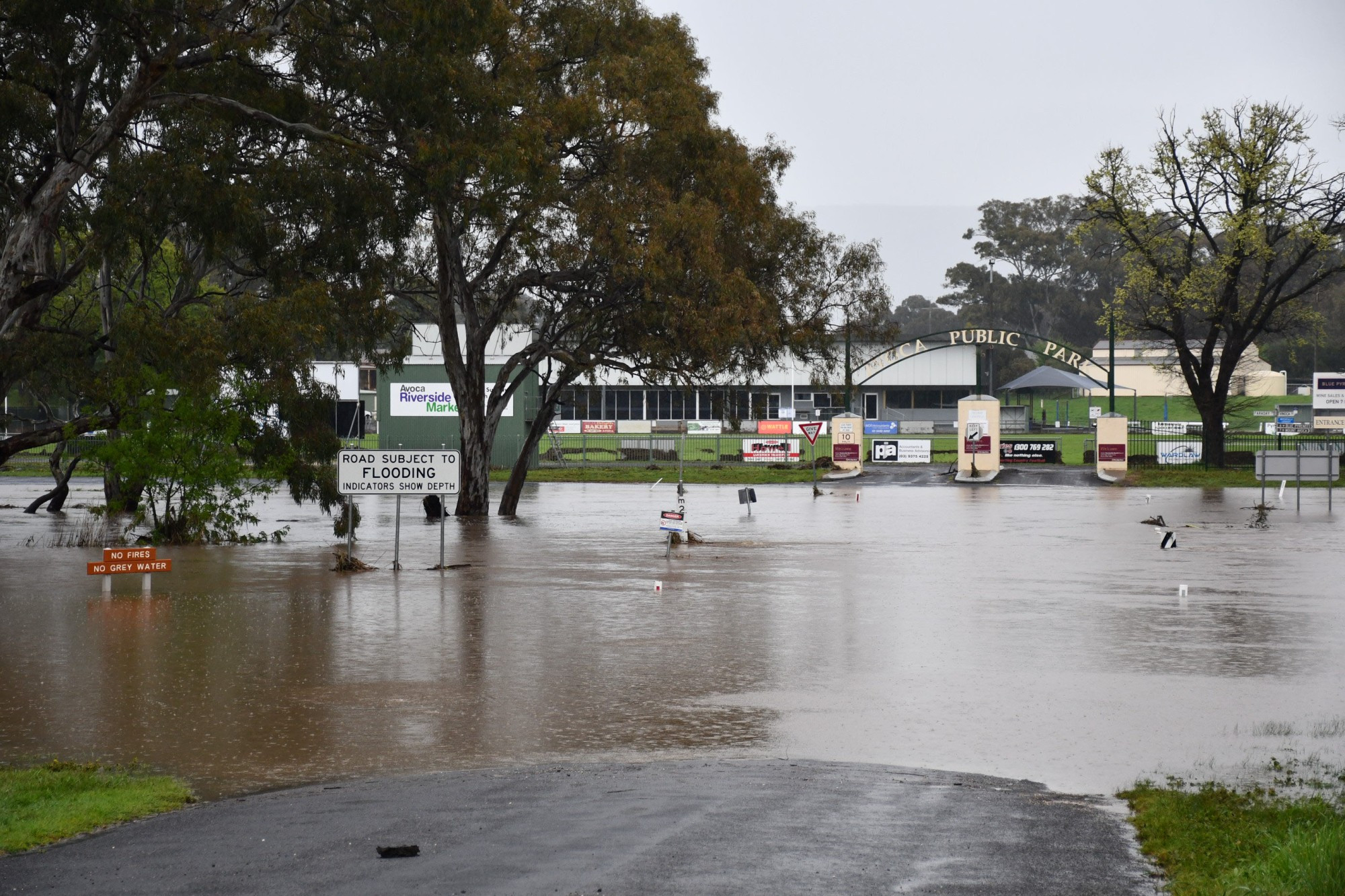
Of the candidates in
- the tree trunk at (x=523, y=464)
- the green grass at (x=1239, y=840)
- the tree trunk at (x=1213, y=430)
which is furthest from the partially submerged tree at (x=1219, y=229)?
the green grass at (x=1239, y=840)

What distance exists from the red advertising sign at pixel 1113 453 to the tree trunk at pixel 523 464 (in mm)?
21978

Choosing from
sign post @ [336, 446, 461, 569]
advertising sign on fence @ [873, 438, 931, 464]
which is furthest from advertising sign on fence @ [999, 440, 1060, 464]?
sign post @ [336, 446, 461, 569]

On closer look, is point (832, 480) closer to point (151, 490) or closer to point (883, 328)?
point (883, 328)

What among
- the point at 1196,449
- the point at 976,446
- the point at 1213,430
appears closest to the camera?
the point at 1213,430

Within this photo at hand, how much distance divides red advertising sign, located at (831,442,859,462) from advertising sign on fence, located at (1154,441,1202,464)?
11415 mm

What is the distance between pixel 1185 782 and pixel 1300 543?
18790 mm

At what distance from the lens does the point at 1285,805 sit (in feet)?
23.1

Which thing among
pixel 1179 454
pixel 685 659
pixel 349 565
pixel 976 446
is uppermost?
pixel 976 446

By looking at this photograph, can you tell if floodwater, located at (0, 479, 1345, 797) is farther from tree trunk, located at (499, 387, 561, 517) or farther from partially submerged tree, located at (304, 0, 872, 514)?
tree trunk, located at (499, 387, 561, 517)

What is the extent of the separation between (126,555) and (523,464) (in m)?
19.4

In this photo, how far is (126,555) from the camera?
1678 cm

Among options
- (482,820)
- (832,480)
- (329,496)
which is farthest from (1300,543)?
(832,480)

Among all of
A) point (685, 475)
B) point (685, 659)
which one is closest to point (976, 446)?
point (685, 475)

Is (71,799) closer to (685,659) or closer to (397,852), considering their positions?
(397,852)
